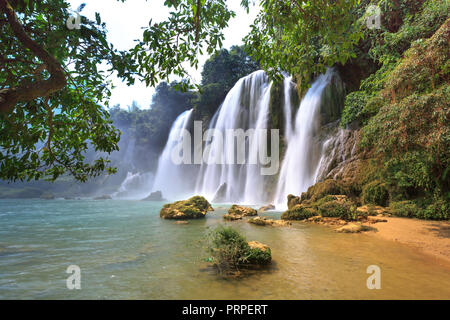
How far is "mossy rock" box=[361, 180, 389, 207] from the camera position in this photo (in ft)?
39.7

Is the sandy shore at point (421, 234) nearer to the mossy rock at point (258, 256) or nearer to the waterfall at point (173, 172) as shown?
the mossy rock at point (258, 256)

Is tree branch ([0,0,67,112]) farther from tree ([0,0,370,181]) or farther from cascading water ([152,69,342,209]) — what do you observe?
cascading water ([152,69,342,209])

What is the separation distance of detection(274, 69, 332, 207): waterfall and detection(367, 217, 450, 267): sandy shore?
967cm

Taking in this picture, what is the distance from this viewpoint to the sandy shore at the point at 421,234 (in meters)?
5.80

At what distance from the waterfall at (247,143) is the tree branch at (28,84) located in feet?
74.3

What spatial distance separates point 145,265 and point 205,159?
98.7 ft

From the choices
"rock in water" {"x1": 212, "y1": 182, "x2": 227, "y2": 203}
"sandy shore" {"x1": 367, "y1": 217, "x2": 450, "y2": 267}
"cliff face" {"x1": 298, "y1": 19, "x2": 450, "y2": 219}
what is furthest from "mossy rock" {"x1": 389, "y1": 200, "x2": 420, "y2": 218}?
"rock in water" {"x1": 212, "y1": 182, "x2": 227, "y2": 203}

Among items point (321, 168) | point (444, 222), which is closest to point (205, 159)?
point (321, 168)

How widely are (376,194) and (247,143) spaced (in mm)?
17089

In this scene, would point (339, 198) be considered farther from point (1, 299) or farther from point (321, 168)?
point (1, 299)

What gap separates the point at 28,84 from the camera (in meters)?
3.10

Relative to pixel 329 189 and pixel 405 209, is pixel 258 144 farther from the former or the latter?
pixel 405 209

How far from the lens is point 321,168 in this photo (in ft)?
56.8
